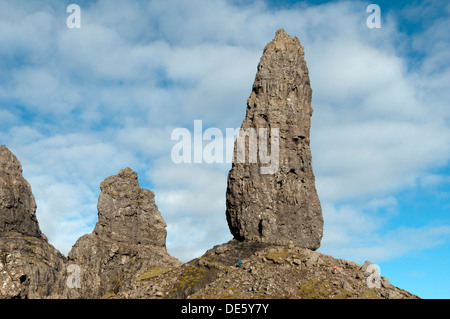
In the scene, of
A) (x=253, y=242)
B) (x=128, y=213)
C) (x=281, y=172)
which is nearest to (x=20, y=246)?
(x=128, y=213)

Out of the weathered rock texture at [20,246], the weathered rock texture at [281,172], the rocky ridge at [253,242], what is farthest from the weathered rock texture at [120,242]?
the weathered rock texture at [281,172]

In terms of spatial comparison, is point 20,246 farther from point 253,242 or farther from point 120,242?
point 253,242

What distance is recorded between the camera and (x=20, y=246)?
14112cm

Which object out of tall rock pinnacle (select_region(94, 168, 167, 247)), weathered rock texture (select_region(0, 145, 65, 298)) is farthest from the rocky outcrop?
weathered rock texture (select_region(0, 145, 65, 298))

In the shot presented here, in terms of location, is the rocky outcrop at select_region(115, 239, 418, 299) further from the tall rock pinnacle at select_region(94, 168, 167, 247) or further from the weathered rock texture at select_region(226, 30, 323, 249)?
the tall rock pinnacle at select_region(94, 168, 167, 247)

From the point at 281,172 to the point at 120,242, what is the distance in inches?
1641

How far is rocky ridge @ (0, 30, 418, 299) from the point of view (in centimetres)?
7375

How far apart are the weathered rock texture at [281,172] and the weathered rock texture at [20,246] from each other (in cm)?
5778

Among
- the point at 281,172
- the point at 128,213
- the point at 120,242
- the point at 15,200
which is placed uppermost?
the point at 15,200

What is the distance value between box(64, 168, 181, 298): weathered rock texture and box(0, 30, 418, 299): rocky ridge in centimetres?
21

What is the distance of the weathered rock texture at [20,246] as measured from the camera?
413 ft

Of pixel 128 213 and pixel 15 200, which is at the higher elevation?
pixel 15 200
